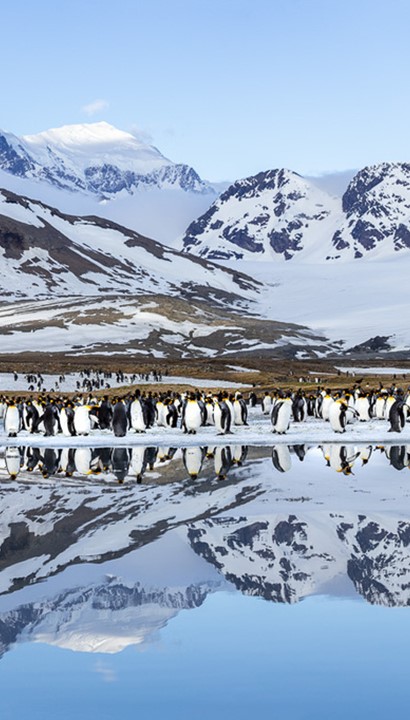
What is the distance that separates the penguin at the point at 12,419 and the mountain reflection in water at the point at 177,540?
27.5 ft

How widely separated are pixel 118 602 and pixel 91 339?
4824 inches

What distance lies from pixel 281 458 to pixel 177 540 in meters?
11.5

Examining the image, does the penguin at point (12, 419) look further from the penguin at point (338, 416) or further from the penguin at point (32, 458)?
the penguin at point (338, 416)

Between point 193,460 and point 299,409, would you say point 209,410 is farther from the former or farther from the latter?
point 193,460

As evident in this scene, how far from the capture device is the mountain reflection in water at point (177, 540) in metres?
9.73

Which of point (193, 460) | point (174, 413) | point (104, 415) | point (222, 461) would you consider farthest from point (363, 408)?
point (193, 460)

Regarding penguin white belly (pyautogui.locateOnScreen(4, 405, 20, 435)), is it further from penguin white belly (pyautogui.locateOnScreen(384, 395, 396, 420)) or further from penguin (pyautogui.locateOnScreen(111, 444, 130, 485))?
penguin white belly (pyautogui.locateOnScreen(384, 395, 396, 420))

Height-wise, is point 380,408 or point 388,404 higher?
point 388,404

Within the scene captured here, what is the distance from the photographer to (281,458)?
24.5m

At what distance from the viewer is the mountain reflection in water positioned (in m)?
9.73

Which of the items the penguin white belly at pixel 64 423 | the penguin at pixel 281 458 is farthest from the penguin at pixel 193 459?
the penguin white belly at pixel 64 423

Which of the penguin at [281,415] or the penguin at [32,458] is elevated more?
the penguin at [281,415]

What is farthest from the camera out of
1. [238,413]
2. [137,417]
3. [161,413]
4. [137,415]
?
[161,413]

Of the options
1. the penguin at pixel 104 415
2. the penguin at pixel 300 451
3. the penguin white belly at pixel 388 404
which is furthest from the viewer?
the penguin white belly at pixel 388 404
